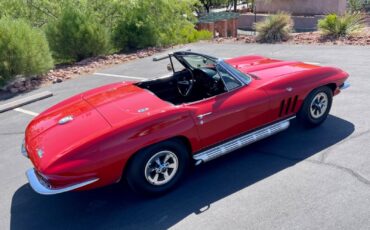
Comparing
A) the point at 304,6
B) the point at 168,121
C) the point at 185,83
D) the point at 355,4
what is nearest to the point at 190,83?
the point at 185,83

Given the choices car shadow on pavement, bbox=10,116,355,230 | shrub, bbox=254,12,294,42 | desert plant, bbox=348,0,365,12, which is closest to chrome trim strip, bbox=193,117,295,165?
car shadow on pavement, bbox=10,116,355,230

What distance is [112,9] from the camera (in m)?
13.4

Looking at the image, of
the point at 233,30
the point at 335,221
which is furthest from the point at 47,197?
the point at 233,30

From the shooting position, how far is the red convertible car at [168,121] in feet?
11.6

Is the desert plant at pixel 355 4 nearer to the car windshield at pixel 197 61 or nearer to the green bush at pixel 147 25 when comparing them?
the green bush at pixel 147 25

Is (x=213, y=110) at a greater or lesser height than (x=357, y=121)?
greater

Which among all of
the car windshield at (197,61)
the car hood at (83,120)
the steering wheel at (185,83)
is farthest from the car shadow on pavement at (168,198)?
the car windshield at (197,61)

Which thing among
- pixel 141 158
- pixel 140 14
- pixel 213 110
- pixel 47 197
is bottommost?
pixel 47 197

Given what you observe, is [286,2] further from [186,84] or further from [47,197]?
[47,197]

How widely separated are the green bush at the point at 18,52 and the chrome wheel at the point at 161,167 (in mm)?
7182

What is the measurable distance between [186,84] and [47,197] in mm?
2240

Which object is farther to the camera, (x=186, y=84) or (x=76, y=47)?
(x=76, y=47)

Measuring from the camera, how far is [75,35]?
11680mm

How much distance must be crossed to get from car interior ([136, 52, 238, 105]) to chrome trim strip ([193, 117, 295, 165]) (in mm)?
656
